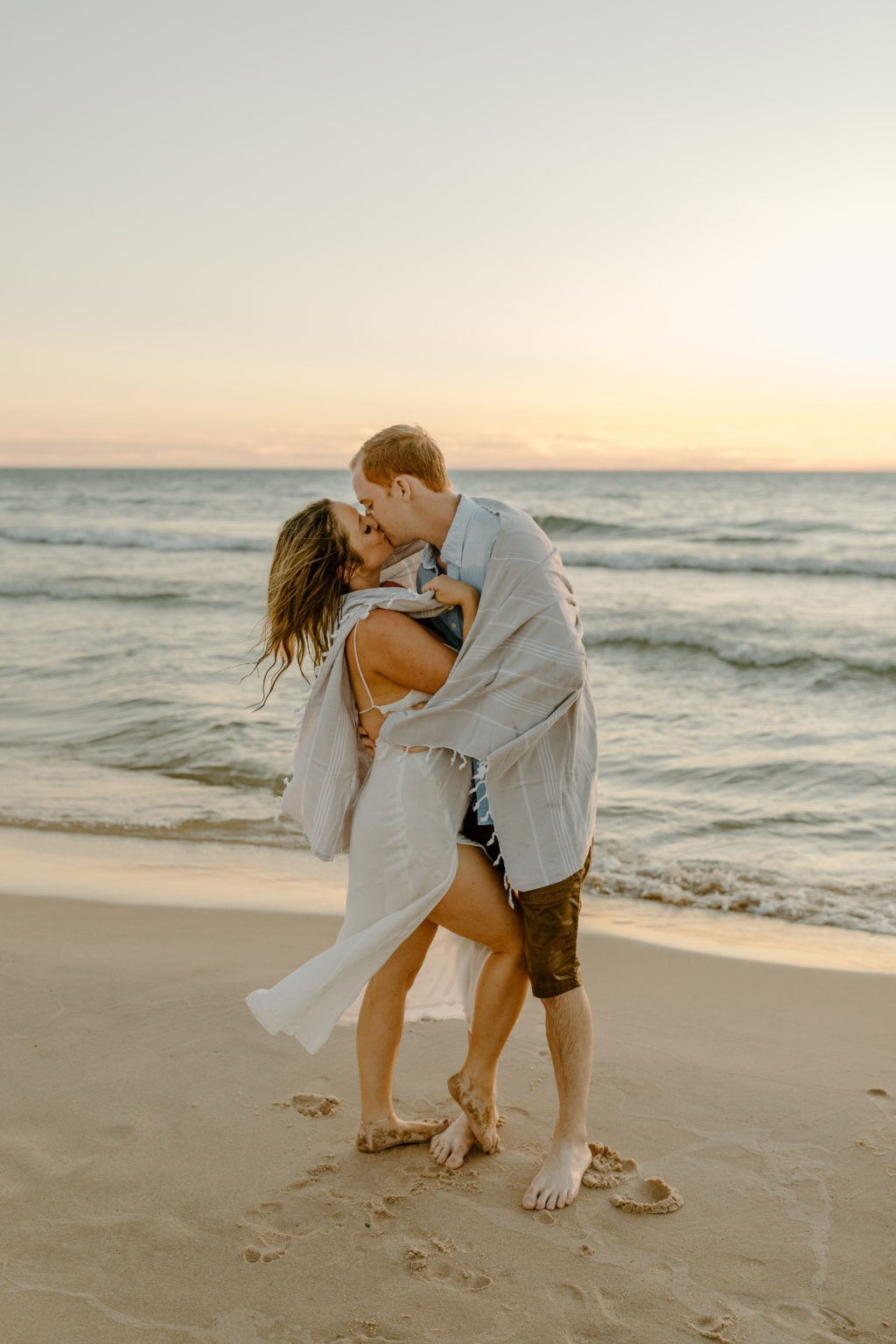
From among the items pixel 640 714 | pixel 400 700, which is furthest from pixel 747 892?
pixel 640 714

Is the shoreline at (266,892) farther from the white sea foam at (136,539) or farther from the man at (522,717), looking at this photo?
the white sea foam at (136,539)

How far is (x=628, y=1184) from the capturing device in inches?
107

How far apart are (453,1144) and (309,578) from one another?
162cm

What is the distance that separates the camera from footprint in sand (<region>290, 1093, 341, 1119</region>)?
3066 millimetres

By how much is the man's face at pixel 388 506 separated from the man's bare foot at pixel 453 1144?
5.43 feet

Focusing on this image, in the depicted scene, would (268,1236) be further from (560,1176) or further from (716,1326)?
(716,1326)

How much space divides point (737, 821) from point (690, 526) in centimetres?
2609

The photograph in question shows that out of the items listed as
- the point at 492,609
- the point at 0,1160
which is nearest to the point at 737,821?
the point at 492,609

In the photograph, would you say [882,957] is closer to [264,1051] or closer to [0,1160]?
[264,1051]

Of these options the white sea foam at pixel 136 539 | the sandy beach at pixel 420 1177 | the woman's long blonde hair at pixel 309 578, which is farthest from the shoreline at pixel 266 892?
the white sea foam at pixel 136 539

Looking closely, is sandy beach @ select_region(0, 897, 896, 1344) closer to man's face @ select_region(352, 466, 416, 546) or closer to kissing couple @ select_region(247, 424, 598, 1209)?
kissing couple @ select_region(247, 424, 598, 1209)

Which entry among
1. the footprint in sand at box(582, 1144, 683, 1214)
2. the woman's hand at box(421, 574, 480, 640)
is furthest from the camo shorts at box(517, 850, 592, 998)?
the woman's hand at box(421, 574, 480, 640)

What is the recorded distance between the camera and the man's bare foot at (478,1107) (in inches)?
111

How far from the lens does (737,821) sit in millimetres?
6316
